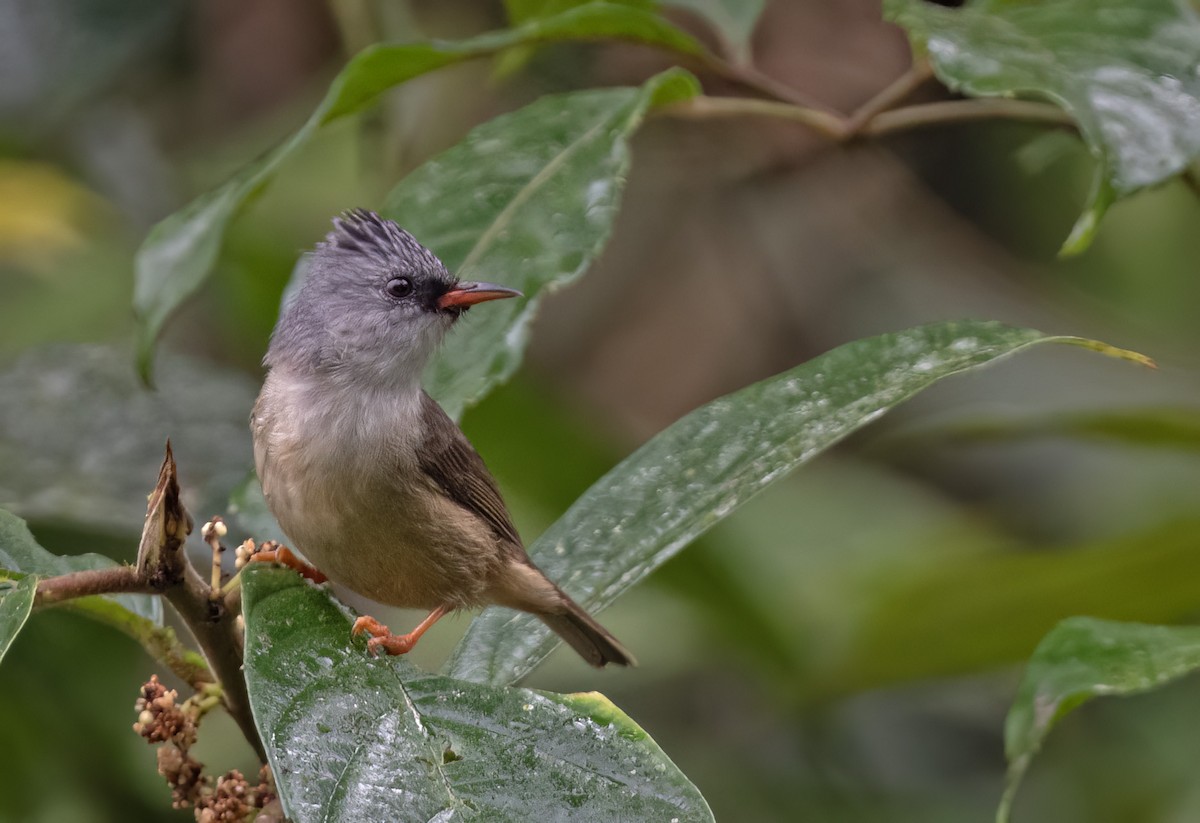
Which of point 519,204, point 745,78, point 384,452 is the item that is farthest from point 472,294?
point 745,78

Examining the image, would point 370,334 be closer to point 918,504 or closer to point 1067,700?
point 1067,700

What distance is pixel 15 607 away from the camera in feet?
4.65

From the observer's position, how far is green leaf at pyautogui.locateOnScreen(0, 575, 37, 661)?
1369mm

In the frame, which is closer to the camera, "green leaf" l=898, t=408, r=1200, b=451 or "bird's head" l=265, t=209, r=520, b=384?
"bird's head" l=265, t=209, r=520, b=384

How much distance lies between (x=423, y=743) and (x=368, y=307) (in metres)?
1.23

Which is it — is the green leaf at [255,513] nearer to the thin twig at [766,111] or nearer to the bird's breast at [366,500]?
the bird's breast at [366,500]

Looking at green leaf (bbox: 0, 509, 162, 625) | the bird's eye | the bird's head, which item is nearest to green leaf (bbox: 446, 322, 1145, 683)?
green leaf (bbox: 0, 509, 162, 625)

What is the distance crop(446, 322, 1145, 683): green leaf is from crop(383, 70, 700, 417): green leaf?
295mm

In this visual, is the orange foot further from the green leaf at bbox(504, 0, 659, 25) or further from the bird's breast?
the green leaf at bbox(504, 0, 659, 25)

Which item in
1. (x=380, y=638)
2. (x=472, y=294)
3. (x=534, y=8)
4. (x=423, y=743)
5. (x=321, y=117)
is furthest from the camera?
(x=534, y=8)

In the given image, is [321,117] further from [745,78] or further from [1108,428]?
[1108,428]

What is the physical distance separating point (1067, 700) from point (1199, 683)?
7.70ft

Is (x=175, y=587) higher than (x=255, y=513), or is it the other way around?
(x=175, y=587)

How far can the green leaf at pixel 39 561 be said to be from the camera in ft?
5.76
